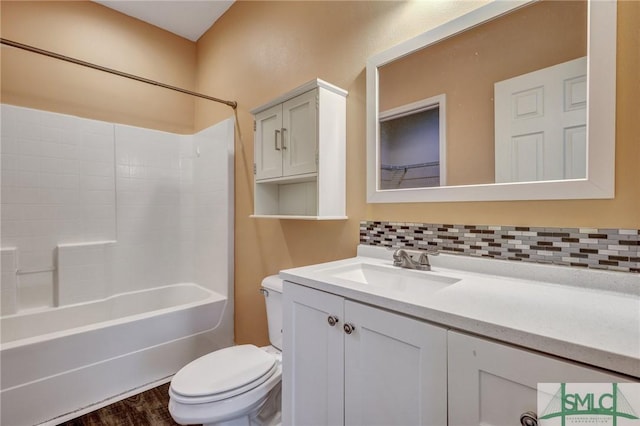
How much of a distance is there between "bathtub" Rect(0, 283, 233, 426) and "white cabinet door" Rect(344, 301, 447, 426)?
1.67 m

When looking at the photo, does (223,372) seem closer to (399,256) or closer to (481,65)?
(399,256)

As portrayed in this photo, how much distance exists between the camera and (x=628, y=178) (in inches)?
33.1

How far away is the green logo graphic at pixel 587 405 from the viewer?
51 centimetres

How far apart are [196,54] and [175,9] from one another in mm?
511

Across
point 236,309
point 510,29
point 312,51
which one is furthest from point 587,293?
point 236,309

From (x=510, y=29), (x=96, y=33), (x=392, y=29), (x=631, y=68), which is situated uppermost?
(x=96, y=33)

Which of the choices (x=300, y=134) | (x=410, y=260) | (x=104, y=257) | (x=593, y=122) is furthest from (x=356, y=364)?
(x=104, y=257)

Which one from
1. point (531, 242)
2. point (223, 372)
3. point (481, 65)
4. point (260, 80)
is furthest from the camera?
point (260, 80)

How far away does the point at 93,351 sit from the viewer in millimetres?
1827

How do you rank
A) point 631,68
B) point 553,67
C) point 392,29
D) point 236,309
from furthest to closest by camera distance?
point 236,309 < point 392,29 < point 553,67 < point 631,68

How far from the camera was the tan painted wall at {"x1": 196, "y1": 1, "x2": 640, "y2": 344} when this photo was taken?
85cm

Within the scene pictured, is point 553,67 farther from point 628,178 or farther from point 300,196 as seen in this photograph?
point 300,196

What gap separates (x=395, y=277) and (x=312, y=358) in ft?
1.50

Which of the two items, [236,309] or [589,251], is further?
[236,309]
